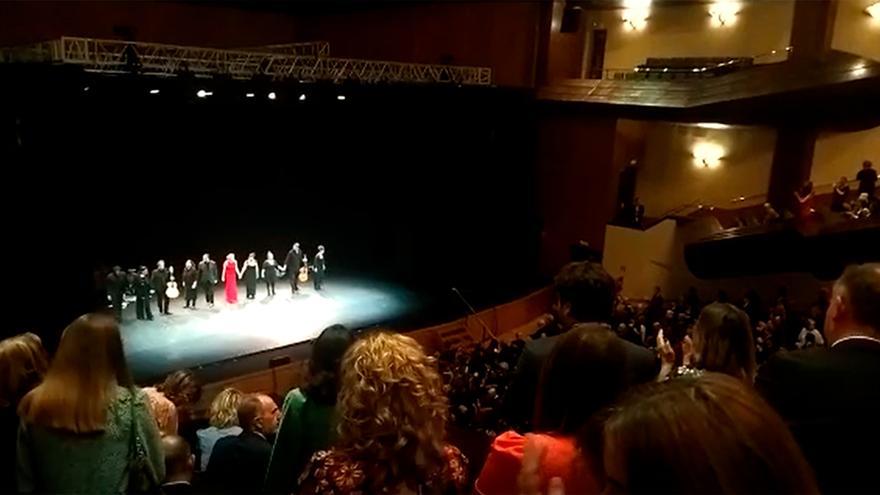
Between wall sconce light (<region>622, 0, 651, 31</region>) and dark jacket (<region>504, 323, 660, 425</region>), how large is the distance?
36.7 feet

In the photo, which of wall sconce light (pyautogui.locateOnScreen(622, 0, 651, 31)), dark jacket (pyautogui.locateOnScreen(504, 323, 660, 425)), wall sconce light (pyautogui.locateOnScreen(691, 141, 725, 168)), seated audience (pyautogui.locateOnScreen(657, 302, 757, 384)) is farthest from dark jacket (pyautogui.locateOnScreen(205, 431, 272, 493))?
wall sconce light (pyautogui.locateOnScreen(622, 0, 651, 31))

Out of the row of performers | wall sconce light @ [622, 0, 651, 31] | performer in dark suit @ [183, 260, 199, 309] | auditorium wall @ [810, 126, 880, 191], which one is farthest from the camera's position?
wall sconce light @ [622, 0, 651, 31]

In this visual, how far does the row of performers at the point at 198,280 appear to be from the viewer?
9.45m

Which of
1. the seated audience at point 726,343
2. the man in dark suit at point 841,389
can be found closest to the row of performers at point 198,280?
the seated audience at point 726,343

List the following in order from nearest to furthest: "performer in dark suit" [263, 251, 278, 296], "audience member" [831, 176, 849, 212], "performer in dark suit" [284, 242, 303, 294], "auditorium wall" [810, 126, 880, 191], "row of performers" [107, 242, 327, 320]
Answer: "audience member" [831, 176, 849, 212] < "row of performers" [107, 242, 327, 320] < "auditorium wall" [810, 126, 880, 191] < "performer in dark suit" [263, 251, 278, 296] < "performer in dark suit" [284, 242, 303, 294]

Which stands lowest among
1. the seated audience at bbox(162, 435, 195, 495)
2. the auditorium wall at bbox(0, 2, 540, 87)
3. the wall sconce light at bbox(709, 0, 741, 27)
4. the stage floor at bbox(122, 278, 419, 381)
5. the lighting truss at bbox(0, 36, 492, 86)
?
the stage floor at bbox(122, 278, 419, 381)

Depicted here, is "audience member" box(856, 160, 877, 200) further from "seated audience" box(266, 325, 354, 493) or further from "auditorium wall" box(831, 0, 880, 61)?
"seated audience" box(266, 325, 354, 493)

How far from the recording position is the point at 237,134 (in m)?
11.1

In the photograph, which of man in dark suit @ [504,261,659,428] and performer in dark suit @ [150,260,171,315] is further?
performer in dark suit @ [150,260,171,315]

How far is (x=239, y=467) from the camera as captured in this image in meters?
2.57

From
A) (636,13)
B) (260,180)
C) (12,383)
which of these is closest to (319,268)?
(260,180)

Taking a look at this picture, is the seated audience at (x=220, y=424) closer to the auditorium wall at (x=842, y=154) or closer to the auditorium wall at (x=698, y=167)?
the auditorium wall at (x=842, y=154)

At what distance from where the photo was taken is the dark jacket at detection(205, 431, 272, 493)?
256 cm

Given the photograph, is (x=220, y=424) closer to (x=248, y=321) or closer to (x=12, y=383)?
(x=12, y=383)
